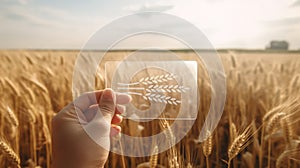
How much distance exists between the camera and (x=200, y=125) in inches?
79.3

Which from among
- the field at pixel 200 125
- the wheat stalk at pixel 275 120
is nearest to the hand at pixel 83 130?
the field at pixel 200 125

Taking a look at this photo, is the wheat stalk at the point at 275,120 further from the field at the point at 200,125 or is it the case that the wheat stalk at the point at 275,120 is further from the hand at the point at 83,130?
the hand at the point at 83,130

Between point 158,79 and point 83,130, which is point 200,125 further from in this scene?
point 83,130

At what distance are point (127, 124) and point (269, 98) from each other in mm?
1191

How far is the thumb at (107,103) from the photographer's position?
95 centimetres

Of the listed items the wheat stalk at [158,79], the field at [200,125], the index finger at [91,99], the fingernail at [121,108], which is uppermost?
the wheat stalk at [158,79]

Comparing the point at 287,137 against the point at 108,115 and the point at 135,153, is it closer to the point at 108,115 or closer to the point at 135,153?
the point at 135,153

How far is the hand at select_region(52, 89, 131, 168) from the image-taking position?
0.88 m

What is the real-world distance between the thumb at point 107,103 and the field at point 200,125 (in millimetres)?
185

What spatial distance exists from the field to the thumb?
0.18 meters

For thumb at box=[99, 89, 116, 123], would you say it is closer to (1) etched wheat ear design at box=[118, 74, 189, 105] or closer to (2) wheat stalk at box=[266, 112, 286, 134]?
(1) etched wheat ear design at box=[118, 74, 189, 105]

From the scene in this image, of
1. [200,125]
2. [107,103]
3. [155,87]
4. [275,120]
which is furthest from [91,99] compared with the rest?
[200,125]

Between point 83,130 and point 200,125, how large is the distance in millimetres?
1222

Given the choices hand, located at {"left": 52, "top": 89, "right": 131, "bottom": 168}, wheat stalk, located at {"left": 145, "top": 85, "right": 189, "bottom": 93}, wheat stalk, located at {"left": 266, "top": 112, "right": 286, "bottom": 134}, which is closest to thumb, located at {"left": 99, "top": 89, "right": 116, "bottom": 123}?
hand, located at {"left": 52, "top": 89, "right": 131, "bottom": 168}
